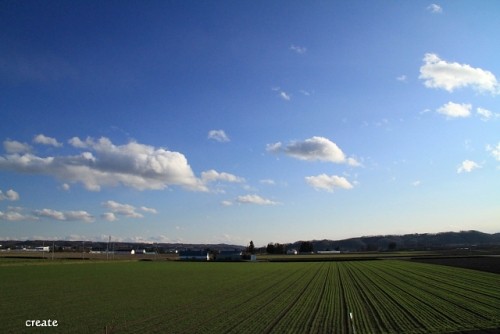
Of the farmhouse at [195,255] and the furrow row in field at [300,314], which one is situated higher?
the furrow row in field at [300,314]

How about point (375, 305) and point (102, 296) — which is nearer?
point (375, 305)

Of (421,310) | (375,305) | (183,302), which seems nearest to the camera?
(421,310)

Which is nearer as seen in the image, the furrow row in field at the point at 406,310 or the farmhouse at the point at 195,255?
the furrow row in field at the point at 406,310

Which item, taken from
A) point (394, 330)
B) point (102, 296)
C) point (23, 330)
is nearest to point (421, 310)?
point (394, 330)

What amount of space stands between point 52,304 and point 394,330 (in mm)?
21205

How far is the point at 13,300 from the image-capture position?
29.6m

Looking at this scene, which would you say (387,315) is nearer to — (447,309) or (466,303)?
(447,309)

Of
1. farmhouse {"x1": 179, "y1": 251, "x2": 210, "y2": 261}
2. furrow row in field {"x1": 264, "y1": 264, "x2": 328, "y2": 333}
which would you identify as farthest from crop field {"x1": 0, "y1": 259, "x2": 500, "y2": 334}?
farmhouse {"x1": 179, "y1": 251, "x2": 210, "y2": 261}

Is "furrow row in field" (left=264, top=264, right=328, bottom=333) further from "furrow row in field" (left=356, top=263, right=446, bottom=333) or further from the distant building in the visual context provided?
the distant building

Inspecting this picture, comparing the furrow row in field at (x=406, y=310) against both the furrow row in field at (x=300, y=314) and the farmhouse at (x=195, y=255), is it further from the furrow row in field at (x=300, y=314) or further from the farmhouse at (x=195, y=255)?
the farmhouse at (x=195, y=255)

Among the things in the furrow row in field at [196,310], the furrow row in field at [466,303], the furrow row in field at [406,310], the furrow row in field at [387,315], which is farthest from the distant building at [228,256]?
the furrow row in field at [387,315]

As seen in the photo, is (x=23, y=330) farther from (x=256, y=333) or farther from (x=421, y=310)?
(x=421, y=310)

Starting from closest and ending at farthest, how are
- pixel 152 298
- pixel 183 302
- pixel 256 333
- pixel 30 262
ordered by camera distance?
1. pixel 256 333
2. pixel 183 302
3. pixel 152 298
4. pixel 30 262

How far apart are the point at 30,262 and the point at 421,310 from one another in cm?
8066
